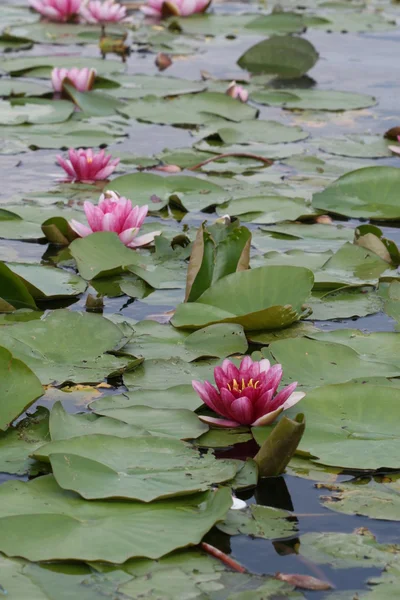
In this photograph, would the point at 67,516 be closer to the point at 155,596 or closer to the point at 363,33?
the point at 155,596

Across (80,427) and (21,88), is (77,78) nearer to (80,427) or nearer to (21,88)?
(21,88)

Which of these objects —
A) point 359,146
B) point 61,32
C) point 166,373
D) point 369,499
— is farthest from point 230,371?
point 61,32

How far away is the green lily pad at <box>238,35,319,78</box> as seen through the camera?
21.9 feet

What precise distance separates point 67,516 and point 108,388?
2.24 feet

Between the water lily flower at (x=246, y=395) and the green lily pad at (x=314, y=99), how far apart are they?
141 inches

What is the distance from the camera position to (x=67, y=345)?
273 cm

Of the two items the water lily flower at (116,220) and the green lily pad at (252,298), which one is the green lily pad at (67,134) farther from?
the green lily pad at (252,298)

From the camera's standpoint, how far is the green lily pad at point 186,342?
2.75m

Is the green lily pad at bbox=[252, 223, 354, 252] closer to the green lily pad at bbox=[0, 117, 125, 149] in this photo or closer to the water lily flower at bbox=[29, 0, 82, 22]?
the green lily pad at bbox=[0, 117, 125, 149]

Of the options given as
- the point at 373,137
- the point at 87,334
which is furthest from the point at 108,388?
the point at 373,137

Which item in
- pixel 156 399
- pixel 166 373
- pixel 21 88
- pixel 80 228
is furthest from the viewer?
pixel 21 88

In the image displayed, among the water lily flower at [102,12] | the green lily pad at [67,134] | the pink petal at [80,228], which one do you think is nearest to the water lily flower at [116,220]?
the pink petal at [80,228]

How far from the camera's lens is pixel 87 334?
2.77 meters

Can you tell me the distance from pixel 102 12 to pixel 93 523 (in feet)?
21.5
